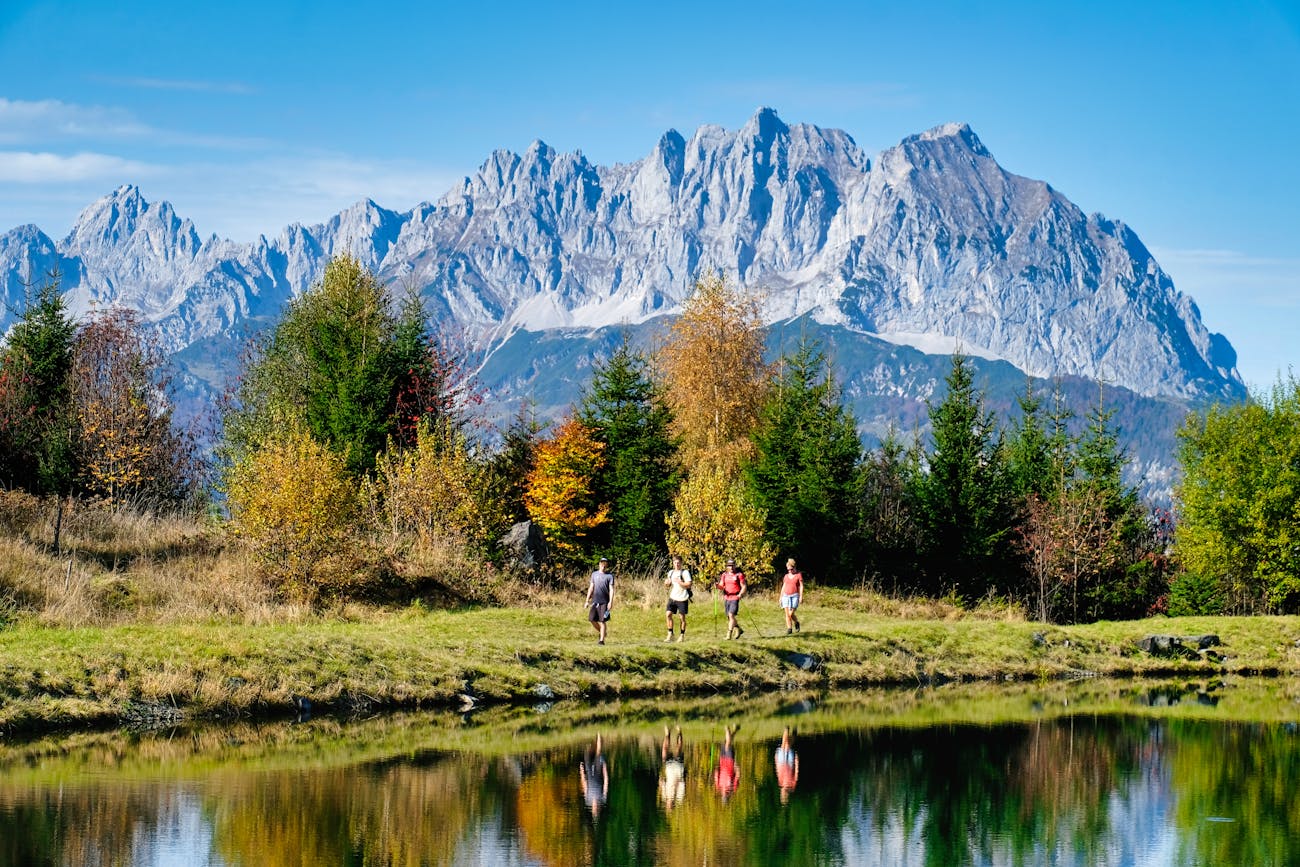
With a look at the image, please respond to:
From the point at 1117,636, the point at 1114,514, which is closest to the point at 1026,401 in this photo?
the point at 1114,514

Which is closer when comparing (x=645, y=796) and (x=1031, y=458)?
(x=645, y=796)

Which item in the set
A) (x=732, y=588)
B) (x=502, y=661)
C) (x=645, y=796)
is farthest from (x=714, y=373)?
(x=645, y=796)

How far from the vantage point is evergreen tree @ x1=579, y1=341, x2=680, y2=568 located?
174 ft

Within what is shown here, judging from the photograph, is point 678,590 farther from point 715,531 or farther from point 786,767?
point 786,767

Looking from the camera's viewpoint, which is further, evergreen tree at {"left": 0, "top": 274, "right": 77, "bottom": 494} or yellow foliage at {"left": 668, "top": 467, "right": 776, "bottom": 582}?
yellow foliage at {"left": 668, "top": 467, "right": 776, "bottom": 582}

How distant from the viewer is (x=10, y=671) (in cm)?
2641

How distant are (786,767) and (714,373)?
39378 millimetres

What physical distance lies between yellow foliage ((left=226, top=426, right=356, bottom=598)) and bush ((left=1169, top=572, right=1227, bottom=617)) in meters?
41.4

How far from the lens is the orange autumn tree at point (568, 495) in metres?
52.6

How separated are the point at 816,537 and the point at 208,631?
3021 cm

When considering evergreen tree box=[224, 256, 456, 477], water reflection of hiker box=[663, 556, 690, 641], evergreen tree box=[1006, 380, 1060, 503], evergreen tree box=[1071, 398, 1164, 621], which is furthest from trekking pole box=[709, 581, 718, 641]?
evergreen tree box=[1071, 398, 1164, 621]

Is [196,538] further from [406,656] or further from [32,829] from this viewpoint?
[32,829]

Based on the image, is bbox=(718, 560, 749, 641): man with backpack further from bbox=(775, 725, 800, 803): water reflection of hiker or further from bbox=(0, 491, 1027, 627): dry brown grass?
bbox=(775, 725, 800, 803): water reflection of hiker

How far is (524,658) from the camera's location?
110 feet
